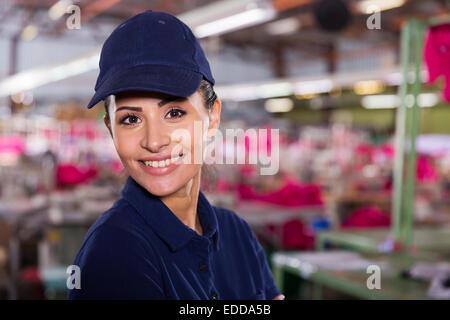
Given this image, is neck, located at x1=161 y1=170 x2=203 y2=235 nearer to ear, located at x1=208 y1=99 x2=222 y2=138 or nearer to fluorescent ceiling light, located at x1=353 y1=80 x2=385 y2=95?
ear, located at x1=208 y1=99 x2=222 y2=138

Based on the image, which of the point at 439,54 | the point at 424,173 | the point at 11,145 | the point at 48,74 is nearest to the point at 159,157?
the point at 439,54

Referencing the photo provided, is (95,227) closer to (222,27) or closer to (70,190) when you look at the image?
(222,27)

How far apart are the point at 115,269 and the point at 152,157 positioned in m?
0.17

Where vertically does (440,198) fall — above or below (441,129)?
below

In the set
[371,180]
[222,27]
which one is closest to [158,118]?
[222,27]

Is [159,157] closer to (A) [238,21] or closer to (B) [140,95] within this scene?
(B) [140,95]

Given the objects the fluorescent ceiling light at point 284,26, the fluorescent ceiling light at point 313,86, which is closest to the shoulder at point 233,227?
the fluorescent ceiling light at point 313,86

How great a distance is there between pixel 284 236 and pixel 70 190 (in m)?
2.58

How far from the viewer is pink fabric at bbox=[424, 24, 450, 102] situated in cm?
273

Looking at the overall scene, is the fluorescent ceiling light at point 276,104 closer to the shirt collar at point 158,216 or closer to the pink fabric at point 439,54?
the pink fabric at point 439,54

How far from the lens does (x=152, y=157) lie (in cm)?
82

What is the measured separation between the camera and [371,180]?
795 cm

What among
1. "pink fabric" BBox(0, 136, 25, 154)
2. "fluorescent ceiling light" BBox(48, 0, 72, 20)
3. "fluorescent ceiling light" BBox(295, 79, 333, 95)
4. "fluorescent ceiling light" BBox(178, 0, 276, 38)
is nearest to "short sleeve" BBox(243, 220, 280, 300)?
"fluorescent ceiling light" BBox(48, 0, 72, 20)
